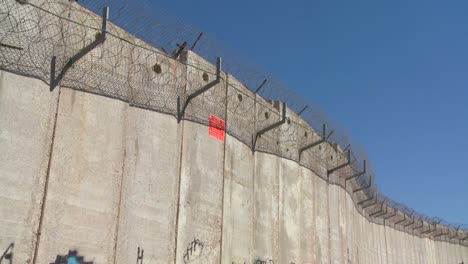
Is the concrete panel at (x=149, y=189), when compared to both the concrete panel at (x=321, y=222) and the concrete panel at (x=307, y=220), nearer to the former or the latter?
the concrete panel at (x=307, y=220)

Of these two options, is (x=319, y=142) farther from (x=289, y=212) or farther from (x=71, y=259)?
(x=71, y=259)

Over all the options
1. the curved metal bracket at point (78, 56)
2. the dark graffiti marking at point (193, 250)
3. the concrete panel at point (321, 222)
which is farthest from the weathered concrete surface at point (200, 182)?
the concrete panel at point (321, 222)

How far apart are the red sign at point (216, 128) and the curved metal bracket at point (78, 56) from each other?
355 cm

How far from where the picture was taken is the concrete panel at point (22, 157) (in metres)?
8.38

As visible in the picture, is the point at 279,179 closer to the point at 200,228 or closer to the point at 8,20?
the point at 200,228

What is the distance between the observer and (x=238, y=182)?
1315cm

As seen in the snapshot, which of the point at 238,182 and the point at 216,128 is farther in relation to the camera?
the point at 238,182

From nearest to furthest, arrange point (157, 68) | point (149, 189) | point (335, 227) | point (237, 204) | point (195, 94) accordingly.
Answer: point (149, 189) < point (157, 68) < point (195, 94) < point (237, 204) < point (335, 227)

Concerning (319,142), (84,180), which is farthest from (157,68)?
(319,142)

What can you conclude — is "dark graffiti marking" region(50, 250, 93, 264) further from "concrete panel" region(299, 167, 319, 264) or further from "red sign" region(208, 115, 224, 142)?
"concrete panel" region(299, 167, 319, 264)

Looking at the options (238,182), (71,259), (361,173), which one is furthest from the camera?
(361,173)

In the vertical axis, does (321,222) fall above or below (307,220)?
above

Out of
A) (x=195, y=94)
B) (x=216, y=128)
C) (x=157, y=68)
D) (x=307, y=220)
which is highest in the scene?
(x=157, y=68)

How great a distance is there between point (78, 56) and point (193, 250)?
4182mm
